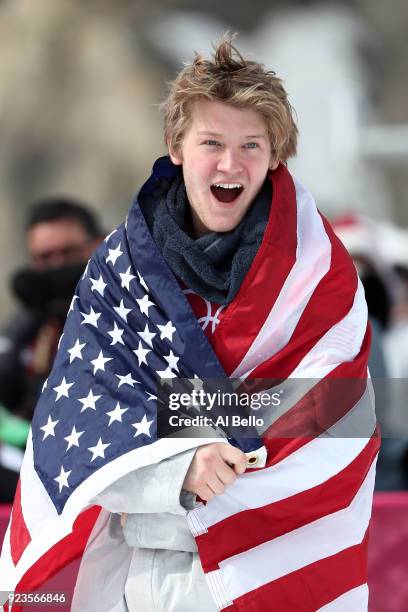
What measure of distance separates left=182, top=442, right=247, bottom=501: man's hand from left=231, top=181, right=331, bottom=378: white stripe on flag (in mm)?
159

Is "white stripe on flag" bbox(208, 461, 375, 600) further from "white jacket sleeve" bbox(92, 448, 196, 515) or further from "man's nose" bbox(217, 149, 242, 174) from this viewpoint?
"man's nose" bbox(217, 149, 242, 174)

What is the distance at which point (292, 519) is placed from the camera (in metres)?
1.76

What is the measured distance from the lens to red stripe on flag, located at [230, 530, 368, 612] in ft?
5.72

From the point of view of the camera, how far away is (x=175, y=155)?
1.89 meters

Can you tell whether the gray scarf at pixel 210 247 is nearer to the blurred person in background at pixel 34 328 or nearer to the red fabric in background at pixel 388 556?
the red fabric in background at pixel 388 556

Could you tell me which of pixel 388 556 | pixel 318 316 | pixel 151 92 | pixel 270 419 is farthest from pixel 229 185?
pixel 151 92

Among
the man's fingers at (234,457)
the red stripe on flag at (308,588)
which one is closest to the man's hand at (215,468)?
the man's fingers at (234,457)

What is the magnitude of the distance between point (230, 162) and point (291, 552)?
0.68 meters

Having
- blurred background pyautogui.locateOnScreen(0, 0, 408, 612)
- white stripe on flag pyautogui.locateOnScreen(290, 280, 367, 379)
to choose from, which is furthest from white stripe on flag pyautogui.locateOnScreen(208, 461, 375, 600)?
blurred background pyautogui.locateOnScreen(0, 0, 408, 612)

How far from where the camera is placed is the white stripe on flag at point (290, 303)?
1.77 m

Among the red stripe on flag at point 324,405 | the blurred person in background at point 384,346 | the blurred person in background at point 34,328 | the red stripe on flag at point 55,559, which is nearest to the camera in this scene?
the red stripe on flag at point 324,405

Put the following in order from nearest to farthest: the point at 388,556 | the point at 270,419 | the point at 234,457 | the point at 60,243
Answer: the point at 234,457 < the point at 270,419 < the point at 388,556 < the point at 60,243

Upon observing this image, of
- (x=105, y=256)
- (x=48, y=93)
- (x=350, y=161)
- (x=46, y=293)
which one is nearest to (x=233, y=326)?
(x=105, y=256)

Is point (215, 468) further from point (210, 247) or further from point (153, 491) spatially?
point (210, 247)
